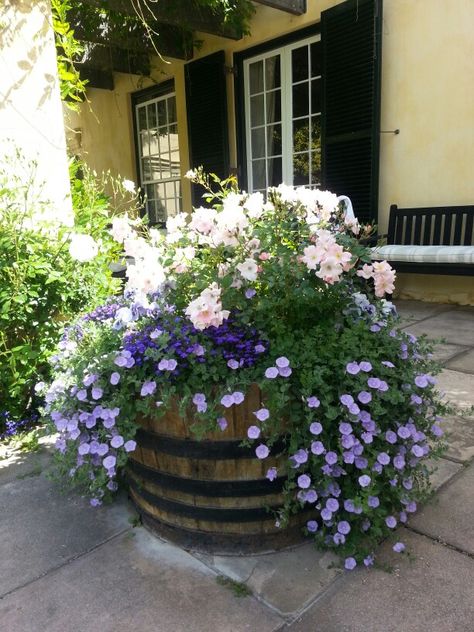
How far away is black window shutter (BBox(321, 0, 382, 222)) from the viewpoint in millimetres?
4711

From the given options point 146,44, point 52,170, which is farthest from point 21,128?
point 146,44

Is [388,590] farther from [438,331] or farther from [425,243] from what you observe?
[425,243]

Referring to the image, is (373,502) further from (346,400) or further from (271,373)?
(271,373)

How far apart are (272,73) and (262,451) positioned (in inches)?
220

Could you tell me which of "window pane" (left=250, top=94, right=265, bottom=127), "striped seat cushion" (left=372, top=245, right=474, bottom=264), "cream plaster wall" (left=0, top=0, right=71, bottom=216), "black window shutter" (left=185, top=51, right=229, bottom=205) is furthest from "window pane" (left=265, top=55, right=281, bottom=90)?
"cream plaster wall" (left=0, top=0, right=71, bottom=216)

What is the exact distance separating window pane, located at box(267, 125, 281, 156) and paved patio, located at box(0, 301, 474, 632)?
16.3 ft

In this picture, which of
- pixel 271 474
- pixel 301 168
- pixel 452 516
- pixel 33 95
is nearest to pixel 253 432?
pixel 271 474

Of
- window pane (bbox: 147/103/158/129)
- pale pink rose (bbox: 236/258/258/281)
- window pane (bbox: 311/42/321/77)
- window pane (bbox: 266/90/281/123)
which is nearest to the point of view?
pale pink rose (bbox: 236/258/258/281)

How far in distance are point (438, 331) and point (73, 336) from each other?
9.42 feet

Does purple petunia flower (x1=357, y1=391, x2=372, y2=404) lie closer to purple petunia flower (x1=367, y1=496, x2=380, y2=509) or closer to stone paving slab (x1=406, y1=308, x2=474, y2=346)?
purple petunia flower (x1=367, y1=496, x2=380, y2=509)

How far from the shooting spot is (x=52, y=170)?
8.73ft

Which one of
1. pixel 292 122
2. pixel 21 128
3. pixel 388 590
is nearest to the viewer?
pixel 388 590

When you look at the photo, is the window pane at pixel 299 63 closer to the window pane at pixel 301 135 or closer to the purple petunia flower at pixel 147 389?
the window pane at pixel 301 135

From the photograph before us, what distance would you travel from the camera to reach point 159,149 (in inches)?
296
